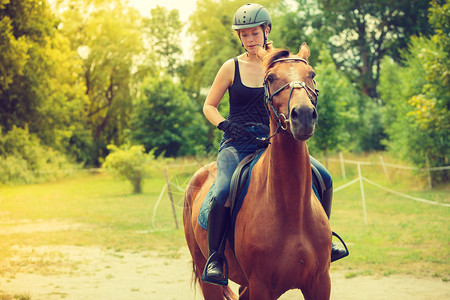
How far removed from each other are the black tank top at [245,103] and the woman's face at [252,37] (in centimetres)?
17

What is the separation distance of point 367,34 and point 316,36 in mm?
6164

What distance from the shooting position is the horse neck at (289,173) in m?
3.36

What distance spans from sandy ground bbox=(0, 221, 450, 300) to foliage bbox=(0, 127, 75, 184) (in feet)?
75.2

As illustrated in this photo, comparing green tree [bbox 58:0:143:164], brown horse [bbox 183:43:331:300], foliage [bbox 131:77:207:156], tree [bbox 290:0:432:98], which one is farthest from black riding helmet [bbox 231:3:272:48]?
tree [bbox 290:0:432:98]

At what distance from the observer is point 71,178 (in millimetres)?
37406

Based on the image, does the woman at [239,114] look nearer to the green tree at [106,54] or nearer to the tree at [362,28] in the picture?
the green tree at [106,54]

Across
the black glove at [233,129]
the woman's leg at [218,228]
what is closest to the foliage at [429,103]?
the black glove at [233,129]

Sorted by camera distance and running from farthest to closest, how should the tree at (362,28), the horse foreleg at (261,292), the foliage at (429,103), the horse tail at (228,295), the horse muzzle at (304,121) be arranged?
the tree at (362,28) < the foliage at (429,103) < the horse tail at (228,295) < the horse foreleg at (261,292) < the horse muzzle at (304,121)

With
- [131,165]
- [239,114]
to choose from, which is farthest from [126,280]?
[131,165]

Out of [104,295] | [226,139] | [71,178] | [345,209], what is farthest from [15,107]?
[226,139]

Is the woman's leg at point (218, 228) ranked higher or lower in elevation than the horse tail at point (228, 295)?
higher

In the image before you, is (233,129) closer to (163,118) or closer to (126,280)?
(126,280)

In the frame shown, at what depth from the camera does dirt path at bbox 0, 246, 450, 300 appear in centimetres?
739

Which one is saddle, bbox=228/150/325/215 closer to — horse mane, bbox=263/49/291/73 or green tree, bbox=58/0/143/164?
horse mane, bbox=263/49/291/73
